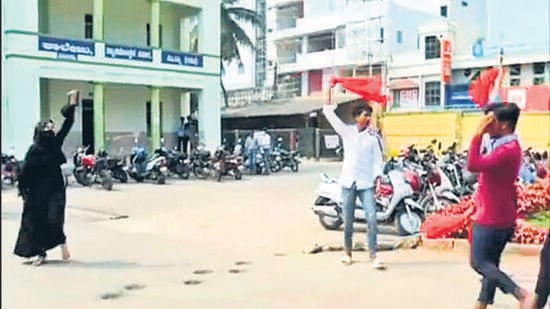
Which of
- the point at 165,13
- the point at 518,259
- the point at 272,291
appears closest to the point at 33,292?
the point at 272,291

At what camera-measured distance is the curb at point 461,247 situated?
717cm

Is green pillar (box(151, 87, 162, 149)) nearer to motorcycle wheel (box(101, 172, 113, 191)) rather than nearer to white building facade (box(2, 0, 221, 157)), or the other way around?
white building facade (box(2, 0, 221, 157))

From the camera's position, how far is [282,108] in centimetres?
3603

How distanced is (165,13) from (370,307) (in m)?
21.9

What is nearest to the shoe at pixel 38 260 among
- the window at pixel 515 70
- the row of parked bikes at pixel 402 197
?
the row of parked bikes at pixel 402 197

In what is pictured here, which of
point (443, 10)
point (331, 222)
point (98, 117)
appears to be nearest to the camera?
point (331, 222)

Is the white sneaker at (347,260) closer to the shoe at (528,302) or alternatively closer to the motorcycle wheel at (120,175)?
the shoe at (528,302)

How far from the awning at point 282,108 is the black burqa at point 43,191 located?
25390 millimetres

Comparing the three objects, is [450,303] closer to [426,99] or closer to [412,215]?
[412,215]

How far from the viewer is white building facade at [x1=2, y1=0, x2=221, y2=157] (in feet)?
65.8

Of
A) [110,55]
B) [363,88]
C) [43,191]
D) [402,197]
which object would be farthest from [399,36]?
[43,191]

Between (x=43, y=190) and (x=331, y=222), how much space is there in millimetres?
4221

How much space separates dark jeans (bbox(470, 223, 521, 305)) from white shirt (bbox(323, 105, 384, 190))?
233cm

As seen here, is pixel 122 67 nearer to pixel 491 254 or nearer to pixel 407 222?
pixel 407 222
